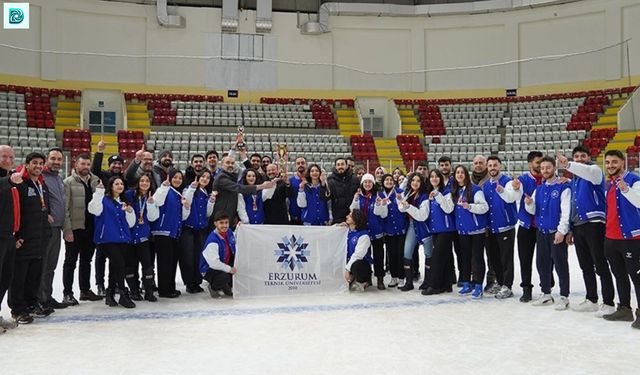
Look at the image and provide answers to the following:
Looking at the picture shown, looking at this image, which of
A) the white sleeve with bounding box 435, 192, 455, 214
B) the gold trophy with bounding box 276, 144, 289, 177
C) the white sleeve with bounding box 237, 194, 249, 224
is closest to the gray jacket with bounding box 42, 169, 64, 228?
the white sleeve with bounding box 237, 194, 249, 224

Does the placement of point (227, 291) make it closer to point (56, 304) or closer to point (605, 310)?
point (56, 304)

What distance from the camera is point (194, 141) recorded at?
1984 cm

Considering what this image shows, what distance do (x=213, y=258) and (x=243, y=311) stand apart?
97 centimetres

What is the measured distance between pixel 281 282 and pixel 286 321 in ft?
5.36

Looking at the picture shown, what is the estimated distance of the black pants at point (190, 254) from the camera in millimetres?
7262

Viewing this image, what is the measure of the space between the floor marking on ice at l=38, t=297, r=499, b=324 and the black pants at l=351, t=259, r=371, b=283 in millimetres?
777

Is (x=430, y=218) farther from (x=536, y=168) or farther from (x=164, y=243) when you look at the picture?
(x=164, y=243)

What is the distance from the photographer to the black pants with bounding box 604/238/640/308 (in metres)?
5.28

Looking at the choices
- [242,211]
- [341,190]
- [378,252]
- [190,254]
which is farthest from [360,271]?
[190,254]

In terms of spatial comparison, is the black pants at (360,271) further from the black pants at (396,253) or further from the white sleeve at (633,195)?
the white sleeve at (633,195)

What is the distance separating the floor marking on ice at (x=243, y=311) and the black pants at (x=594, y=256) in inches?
46.1

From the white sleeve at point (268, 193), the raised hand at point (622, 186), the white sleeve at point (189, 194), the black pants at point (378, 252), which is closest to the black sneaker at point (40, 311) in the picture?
the white sleeve at point (189, 194)

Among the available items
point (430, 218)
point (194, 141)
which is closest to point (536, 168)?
point (430, 218)

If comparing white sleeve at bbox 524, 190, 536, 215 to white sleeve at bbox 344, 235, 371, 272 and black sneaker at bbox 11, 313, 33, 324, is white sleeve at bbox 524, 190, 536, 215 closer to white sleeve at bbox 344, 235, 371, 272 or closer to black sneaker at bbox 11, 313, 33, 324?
white sleeve at bbox 344, 235, 371, 272
